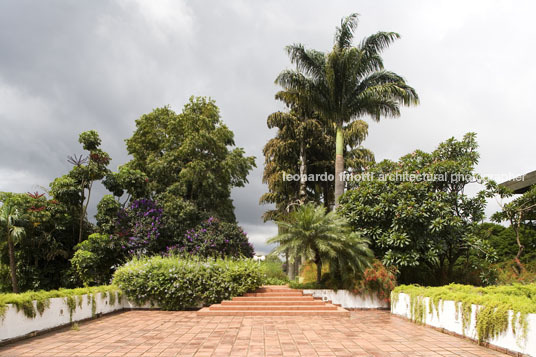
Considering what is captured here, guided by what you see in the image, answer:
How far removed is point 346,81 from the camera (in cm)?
1661

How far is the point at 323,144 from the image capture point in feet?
70.5

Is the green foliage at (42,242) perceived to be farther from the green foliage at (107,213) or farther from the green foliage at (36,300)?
the green foliage at (36,300)

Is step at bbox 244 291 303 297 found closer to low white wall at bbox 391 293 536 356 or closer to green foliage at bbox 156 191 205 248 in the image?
low white wall at bbox 391 293 536 356

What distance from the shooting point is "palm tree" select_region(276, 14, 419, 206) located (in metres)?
16.3

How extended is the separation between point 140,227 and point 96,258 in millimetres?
2407

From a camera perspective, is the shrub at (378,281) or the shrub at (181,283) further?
the shrub at (378,281)

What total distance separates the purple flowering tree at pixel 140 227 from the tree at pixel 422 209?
9.50 metres

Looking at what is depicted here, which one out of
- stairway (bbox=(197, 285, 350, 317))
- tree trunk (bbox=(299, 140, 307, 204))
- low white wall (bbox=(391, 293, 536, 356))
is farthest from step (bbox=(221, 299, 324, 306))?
tree trunk (bbox=(299, 140, 307, 204))

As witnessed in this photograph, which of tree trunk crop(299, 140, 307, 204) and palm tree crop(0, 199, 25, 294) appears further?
tree trunk crop(299, 140, 307, 204)

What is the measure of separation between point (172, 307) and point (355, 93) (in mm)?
12255

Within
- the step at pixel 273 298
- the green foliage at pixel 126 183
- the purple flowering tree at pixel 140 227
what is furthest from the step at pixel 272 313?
the green foliage at pixel 126 183

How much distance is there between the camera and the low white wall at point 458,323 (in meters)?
5.91

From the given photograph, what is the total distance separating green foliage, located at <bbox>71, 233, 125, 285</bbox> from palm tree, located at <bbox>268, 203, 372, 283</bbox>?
26.6 feet

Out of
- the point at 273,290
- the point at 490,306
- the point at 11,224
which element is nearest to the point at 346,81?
the point at 273,290
